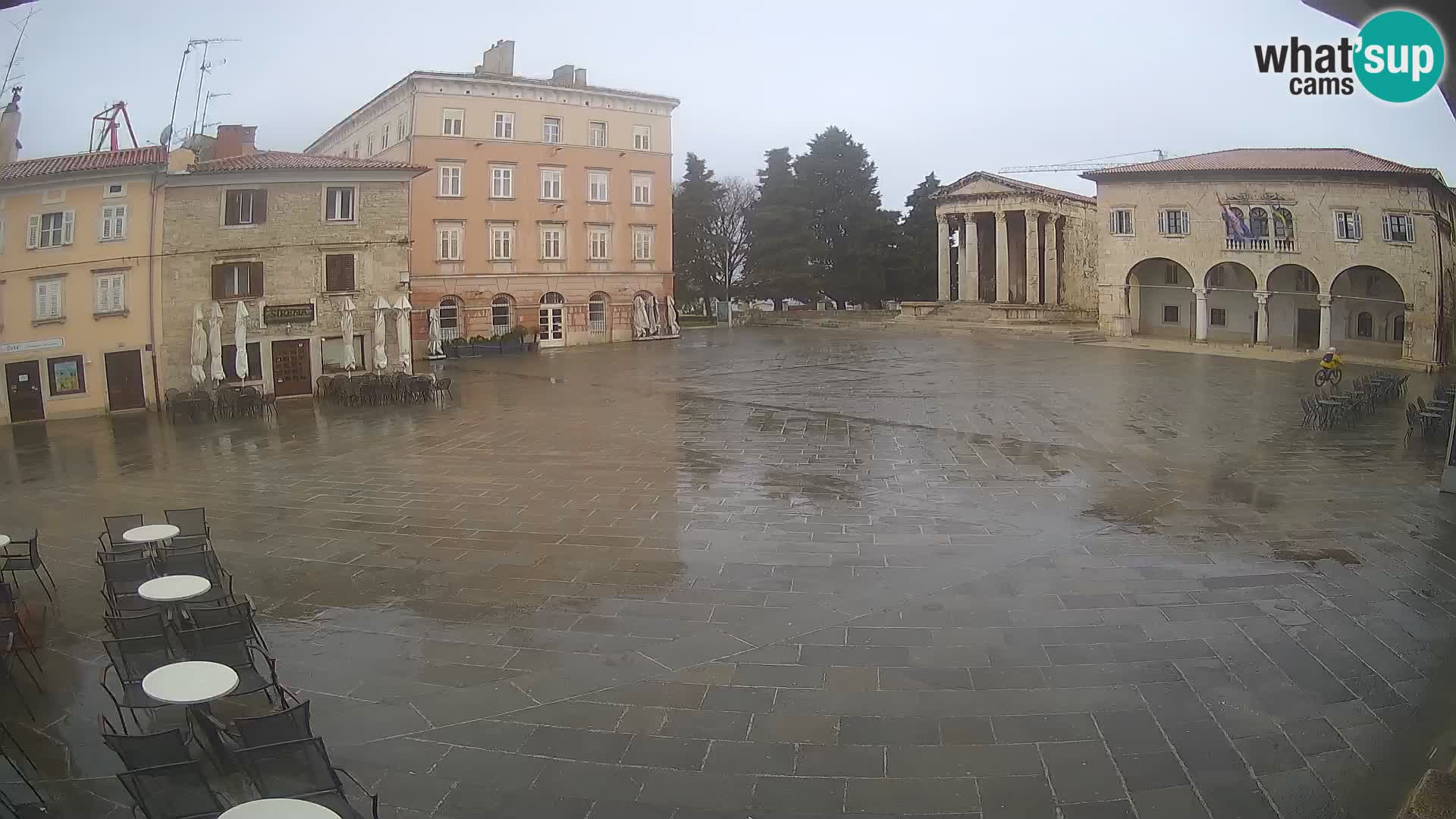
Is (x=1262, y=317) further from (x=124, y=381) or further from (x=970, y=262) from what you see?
(x=124, y=381)

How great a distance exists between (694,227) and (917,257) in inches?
559

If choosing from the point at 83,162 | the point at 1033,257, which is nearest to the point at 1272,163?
the point at 1033,257

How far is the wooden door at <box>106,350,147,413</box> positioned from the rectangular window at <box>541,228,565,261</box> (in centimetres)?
2112

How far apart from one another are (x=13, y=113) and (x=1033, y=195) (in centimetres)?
4753

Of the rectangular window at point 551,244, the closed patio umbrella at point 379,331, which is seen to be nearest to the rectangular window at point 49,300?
the closed patio umbrella at point 379,331

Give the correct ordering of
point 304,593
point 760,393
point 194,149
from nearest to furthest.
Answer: point 304,593, point 760,393, point 194,149

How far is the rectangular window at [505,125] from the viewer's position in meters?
38.4

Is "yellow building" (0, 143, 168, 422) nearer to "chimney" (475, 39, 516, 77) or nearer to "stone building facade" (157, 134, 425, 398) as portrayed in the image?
"stone building facade" (157, 134, 425, 398)

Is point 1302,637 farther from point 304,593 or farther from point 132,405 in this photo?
point 132,405

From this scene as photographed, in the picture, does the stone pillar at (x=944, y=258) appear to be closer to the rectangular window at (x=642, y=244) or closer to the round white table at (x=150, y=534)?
the rectangular window at (x=642, y=244)

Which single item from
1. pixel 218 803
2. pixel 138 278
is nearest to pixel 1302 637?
pixel 218 803

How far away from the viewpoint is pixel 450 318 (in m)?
37.9

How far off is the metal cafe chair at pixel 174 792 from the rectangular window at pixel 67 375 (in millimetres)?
17540

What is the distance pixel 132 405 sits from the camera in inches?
787
